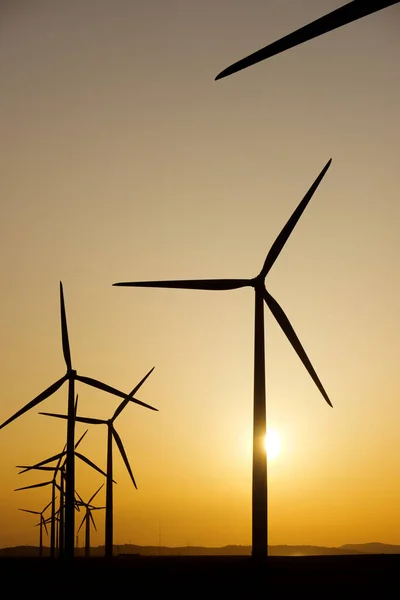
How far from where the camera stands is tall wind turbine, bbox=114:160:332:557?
3866 cm

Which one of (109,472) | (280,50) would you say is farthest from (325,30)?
(109,472)

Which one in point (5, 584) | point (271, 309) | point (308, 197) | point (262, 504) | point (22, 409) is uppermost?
point (308, 197)

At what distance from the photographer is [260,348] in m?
43.3

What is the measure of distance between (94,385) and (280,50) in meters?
45.9

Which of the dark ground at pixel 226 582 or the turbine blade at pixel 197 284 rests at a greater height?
the turbine blade at pixel 197 284

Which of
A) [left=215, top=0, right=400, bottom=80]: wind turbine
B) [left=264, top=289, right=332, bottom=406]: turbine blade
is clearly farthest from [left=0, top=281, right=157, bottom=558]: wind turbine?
[left=215, top=0, right=400, bottom=80]: wind turbine

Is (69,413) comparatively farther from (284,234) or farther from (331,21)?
(331,21)

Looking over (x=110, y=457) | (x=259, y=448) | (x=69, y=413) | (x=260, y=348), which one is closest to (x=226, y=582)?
(x=259, y=448)

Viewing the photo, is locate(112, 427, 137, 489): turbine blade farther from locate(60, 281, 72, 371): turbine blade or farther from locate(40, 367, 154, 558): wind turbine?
locate(60, 281, 72, 371): turbine blade

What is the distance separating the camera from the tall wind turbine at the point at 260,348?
3866 cm

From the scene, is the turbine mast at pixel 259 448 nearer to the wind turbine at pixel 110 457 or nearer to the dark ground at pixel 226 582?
the dark ground at pixel 226 582

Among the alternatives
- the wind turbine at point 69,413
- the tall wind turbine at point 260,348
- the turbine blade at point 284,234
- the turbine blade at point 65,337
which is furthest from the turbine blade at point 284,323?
the turbine blade at point 65,337

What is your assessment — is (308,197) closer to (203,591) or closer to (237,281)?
(237,281)

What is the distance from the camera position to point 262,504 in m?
38.9
